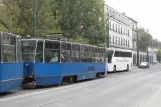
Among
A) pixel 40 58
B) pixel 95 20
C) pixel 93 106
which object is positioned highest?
pixel 95 20

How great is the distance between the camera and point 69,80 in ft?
82.7

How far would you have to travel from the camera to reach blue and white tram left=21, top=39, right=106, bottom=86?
67.9ft

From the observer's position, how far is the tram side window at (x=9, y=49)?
53.3 feet

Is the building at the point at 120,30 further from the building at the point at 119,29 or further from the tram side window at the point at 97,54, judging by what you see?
the tram side window at the point at 97,54

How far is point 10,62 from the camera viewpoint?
55.5 ft

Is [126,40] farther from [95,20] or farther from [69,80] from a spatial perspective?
[69,80]

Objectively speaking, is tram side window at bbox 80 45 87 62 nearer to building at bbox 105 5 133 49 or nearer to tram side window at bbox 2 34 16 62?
tram side window at bbox 2 34 16 62

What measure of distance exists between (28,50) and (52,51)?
170 centimetres

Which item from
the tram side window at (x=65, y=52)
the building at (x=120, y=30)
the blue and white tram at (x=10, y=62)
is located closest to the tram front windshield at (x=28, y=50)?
the blue and white tram at (x=10, y=62)

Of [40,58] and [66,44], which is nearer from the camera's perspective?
[40,58]

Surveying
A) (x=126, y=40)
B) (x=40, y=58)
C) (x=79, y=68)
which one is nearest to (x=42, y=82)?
(x=40, y=58)

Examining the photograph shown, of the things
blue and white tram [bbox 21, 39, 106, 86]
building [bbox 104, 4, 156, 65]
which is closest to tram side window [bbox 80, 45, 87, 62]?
blue and white tram [bbox 21, 39, 106, 86]

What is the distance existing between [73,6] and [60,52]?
16.8 meters

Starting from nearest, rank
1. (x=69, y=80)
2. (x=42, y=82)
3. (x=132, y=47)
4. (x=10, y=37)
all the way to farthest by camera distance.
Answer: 1. (x=10, y=37)
2. (x=42, y=82)
3. (x=69, y=80)
4. (x=132, y=47)
